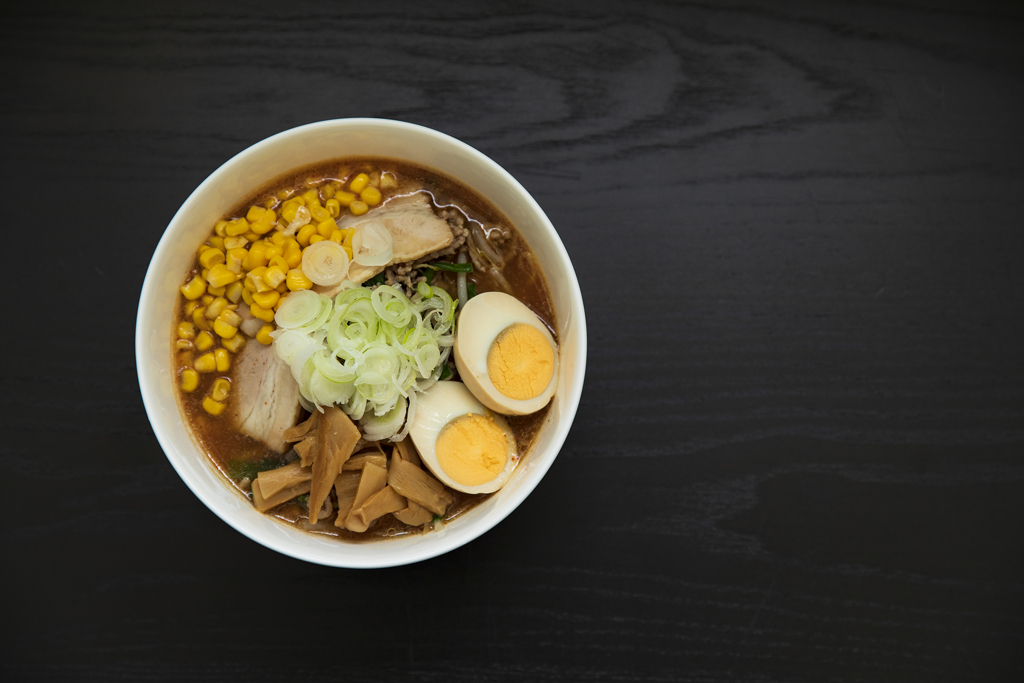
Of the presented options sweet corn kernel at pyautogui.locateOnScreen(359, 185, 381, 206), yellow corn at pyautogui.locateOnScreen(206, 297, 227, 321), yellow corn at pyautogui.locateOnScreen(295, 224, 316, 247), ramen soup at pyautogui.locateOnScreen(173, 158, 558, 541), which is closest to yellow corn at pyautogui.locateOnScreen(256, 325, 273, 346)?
ramen soup at pyautogui.locateOnScreen(173, 158, 558, 541)

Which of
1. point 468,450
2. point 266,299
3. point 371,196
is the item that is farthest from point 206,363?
point 468,450

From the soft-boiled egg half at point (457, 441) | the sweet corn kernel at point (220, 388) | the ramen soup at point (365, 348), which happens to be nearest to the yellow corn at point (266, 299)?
the ramen soup at point (365, 348)

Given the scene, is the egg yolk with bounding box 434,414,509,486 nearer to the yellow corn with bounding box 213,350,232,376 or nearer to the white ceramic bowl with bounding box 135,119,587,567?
the white ceramic bowl with bounding box 135,119,587,567

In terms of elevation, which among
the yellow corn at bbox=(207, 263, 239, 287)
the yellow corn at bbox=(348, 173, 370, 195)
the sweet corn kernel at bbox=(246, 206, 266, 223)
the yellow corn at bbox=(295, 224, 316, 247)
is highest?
the yellow corn at bbox=(348, 173, 370, 195)

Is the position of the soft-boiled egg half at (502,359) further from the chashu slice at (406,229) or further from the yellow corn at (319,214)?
the yellow corn at (319,214)

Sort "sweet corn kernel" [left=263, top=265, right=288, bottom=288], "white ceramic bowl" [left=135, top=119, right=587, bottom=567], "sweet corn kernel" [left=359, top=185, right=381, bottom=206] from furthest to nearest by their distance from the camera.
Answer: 1. "sweet corn kernel" [left=359, top=185, right=381, bottom=206]
2. "sweet corn kernel" [left=263, top=265, right=288, bottom=288]
3. "white ceramic bowl" [left=135, top=119, right=587, bottom=567]

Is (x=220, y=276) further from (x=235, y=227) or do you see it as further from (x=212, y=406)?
(x=212, y=406)
